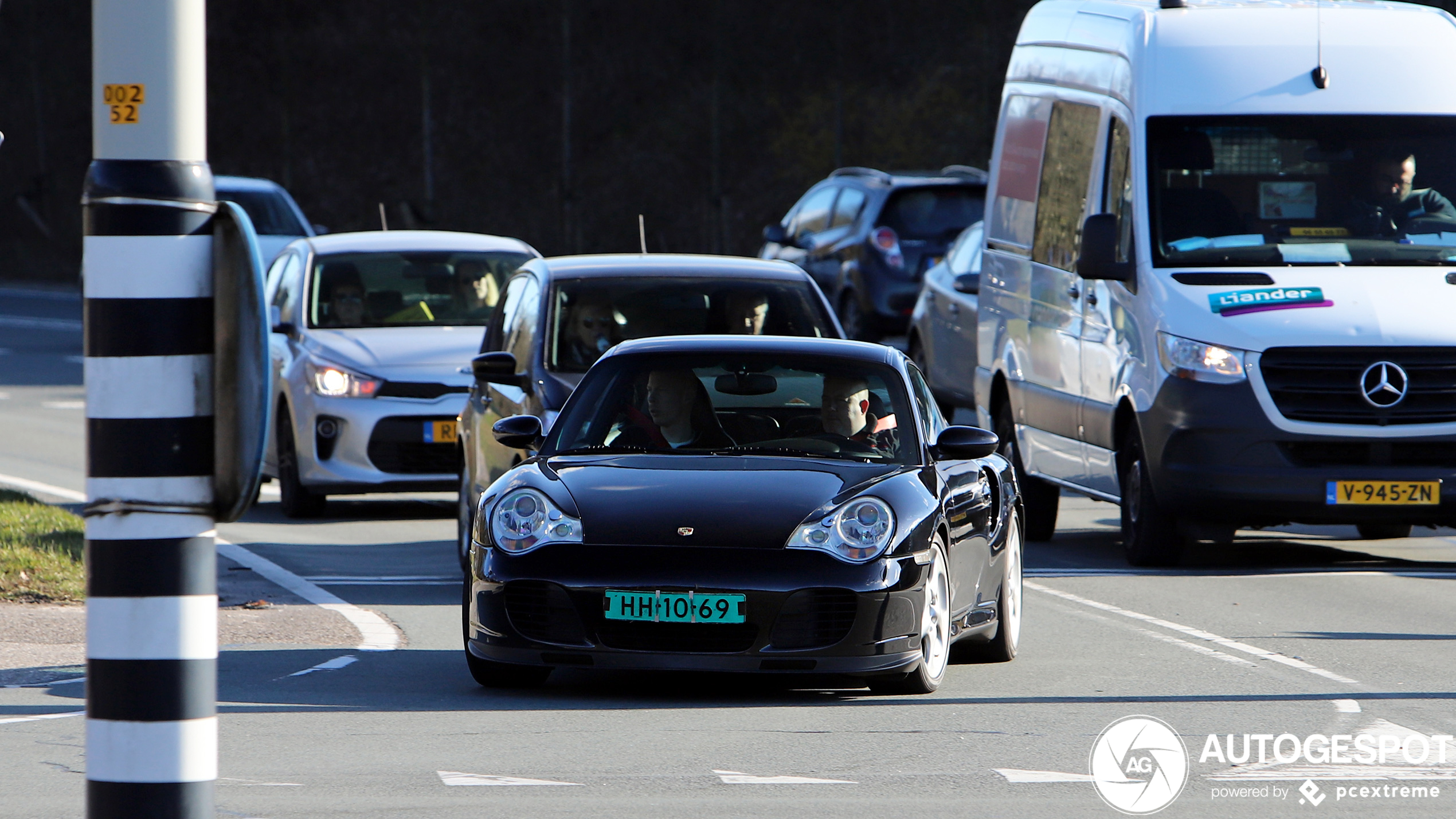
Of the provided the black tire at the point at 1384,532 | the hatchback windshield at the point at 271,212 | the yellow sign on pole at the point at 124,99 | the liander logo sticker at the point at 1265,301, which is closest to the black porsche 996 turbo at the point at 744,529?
the liander logo sticker at the point at 1265,301

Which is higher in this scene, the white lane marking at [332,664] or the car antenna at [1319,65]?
the car antenna at [1319,65]

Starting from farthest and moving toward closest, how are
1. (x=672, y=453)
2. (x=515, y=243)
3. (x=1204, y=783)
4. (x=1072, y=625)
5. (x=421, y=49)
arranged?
→ (x=421, y=49)
(x=515, y=243)
(x=1072, y=625)
(x=672, y=453)
(x=1204, y=783)

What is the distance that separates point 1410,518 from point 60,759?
739 centimetres

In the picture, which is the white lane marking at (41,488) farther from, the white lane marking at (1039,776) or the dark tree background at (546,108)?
the dark tree background at (546,108)

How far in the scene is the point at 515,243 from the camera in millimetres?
17094

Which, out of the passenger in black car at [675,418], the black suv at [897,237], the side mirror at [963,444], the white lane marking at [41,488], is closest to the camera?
the side mirror at [963,444]

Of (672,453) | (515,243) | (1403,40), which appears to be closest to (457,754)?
(672,453)

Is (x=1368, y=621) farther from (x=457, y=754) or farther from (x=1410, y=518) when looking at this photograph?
(x=457, y=754)

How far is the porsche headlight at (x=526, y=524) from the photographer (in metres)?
8.52

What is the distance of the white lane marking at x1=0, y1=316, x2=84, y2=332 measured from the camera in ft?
116

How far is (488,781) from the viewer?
7.02 metres

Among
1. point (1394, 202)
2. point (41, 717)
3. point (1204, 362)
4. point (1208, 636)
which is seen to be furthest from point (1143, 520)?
point (41, 717)

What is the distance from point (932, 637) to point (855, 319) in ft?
50.8

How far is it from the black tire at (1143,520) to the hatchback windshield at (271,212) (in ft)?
49.7
